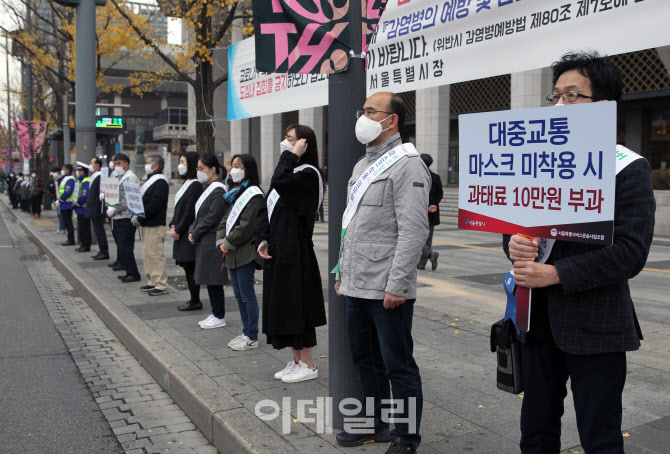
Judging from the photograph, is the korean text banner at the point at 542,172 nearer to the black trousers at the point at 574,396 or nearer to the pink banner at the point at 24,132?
the black trousers at the point at 574,396

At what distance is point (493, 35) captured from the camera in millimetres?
4383

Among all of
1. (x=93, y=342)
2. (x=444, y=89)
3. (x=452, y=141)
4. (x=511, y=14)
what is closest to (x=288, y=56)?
(x=511, y=14)

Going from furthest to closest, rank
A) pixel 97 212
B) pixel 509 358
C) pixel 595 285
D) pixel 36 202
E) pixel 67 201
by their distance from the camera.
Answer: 1. pixel 36 202
2. pixel 67 201
3. pixel 97 212
4. pixel 509 358
5. pixel 595 285

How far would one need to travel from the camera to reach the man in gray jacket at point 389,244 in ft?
10.6

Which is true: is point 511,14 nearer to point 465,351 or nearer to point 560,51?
point 560,51

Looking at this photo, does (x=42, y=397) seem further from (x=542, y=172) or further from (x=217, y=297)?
(x=542, y=172)

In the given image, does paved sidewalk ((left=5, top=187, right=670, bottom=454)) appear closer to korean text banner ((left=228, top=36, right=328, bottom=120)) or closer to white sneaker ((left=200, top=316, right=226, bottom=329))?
white sneaker ((left=200, top=316, right=226, bottom=329))

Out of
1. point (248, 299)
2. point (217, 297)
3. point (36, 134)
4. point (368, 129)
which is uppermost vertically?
point (36, 134)

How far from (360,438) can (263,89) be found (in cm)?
437

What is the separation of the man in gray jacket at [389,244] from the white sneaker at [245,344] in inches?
97.6

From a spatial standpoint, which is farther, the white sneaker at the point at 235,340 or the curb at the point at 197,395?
the white sneaker at the point at 235,340

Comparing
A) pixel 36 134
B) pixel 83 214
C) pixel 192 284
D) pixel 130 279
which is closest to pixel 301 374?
pixel 192 284

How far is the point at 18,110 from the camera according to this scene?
154 ft

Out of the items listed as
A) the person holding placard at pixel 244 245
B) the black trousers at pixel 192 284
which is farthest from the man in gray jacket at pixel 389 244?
the black trousers at pixel 192 284
